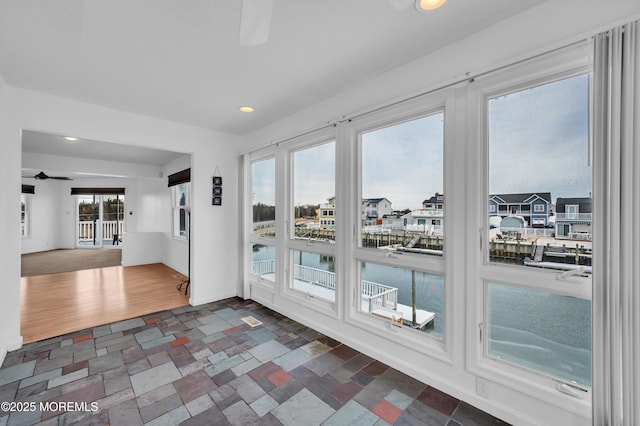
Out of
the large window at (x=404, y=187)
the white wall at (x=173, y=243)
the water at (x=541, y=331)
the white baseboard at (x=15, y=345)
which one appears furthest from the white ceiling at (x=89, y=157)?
the water at (x=541, y=331)

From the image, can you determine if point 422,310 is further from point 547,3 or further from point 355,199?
point 547,3

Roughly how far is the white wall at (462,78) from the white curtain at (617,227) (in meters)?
0.19

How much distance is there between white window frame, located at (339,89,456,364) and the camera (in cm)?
192

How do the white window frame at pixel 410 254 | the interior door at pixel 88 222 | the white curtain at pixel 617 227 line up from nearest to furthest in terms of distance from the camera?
the white curtain at pixel 617 227, the white window frame at pixel 410 254, the interior door at pixel 88 222

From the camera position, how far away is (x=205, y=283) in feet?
12.8

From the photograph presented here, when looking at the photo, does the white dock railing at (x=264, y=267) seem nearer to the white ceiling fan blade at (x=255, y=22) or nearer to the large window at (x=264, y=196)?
the large window at (x=264, y=196)

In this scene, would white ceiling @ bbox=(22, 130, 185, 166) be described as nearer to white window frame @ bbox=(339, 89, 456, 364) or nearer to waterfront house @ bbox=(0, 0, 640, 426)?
waterfront house @ bbox=(0, 0, 640, 426)

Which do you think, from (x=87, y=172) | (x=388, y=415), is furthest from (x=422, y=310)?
(x=87, y=172)

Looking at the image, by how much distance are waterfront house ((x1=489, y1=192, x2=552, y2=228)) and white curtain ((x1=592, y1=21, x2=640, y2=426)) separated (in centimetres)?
29

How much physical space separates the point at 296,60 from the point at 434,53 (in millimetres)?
1026

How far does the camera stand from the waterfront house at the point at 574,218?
1486mm

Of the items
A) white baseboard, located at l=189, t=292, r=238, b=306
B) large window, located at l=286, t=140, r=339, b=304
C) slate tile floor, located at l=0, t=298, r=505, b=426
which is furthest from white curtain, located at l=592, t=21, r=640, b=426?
white baseboard, located at l=189, t=292, r=238, b=306

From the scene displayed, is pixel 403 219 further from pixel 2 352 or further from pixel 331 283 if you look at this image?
pixel 2 352

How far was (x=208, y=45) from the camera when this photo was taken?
1.90 metres
